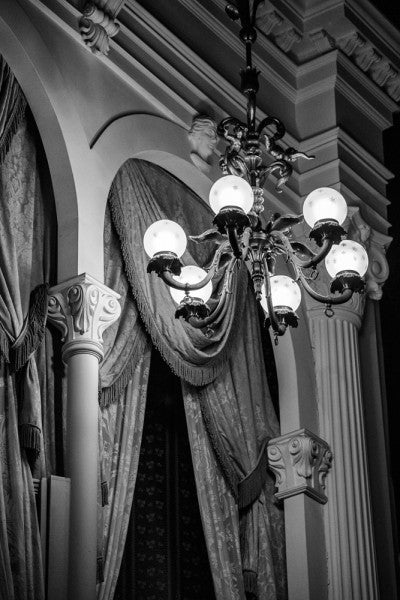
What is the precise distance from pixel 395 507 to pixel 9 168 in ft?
12.2

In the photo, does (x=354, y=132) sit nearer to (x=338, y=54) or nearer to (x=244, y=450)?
(x=338, y=54)

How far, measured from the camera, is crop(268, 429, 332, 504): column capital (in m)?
9.30

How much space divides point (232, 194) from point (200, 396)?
1986mm

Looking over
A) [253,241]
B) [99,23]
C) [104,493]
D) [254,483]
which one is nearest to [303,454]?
[254,483]

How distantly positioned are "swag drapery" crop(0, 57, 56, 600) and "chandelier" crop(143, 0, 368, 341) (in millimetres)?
680

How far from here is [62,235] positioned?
27.0ft

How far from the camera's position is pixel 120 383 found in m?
8.52

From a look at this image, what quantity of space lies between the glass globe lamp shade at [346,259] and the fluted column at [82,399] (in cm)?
114

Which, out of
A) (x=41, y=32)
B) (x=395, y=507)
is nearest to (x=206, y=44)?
(x=41, y=32)

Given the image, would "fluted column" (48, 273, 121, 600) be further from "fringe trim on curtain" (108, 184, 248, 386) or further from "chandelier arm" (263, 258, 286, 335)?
"chandelier arm" (263, 258, 286, 335)

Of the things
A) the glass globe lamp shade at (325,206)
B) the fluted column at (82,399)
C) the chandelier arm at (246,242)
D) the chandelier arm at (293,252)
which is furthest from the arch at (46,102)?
the glass globe lamp shade at (325,206)

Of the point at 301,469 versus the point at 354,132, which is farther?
the point at 354,132

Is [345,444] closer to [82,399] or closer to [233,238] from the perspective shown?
[82,399]

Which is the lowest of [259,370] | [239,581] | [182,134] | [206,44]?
[239,581]
